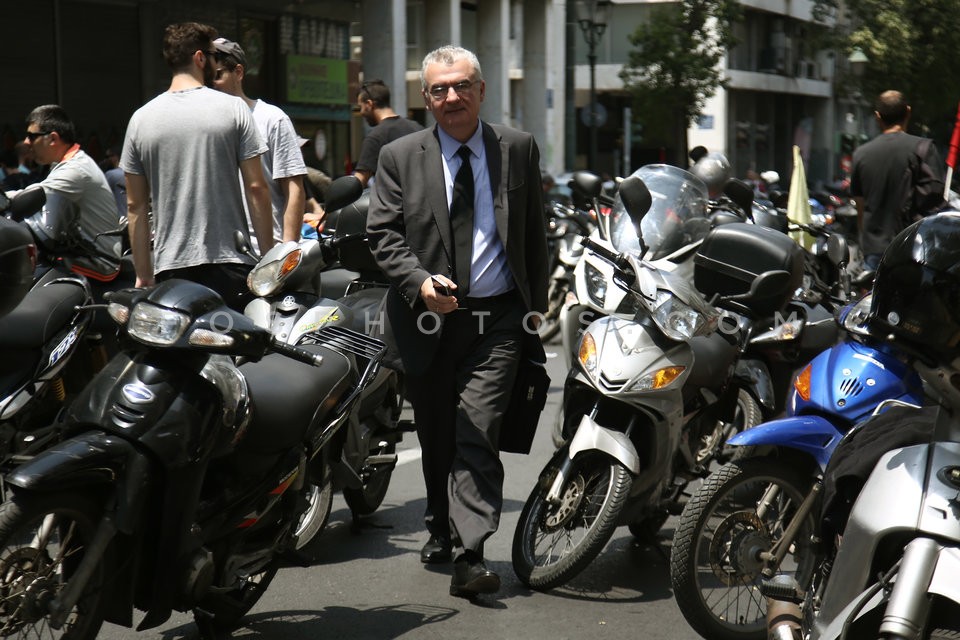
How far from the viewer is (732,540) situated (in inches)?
168

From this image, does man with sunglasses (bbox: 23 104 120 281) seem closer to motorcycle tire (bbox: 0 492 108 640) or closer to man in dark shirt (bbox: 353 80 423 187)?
man in dark shirt (bbox: 353 80 423 187)

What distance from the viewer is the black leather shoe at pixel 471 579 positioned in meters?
4.66

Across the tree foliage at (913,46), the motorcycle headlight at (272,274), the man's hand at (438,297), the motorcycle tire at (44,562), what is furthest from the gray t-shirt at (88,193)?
the tree foliage at (913,46)

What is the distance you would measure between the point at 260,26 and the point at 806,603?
2044cm

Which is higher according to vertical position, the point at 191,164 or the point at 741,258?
the point at 191,164

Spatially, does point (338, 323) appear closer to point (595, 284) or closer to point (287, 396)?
point (287, 396)

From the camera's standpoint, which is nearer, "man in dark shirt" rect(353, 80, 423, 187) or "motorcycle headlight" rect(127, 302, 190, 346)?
"motorcycle headlight" rect(127, 302, 190, 346)

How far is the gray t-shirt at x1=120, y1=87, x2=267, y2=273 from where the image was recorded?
17.8 ft

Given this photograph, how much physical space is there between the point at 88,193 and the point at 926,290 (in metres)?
4.99

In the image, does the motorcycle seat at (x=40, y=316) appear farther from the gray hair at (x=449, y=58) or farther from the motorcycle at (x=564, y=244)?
the motorcycle at (x=564, y=244)

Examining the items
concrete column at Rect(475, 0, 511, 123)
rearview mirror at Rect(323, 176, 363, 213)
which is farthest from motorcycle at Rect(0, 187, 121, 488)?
concrete column at Rect(475, 0, 511, 123)

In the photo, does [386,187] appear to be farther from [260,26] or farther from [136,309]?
[260,26]

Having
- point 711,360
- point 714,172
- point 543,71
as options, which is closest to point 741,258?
point 711,360

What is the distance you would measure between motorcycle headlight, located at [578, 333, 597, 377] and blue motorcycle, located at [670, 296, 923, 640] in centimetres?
79
